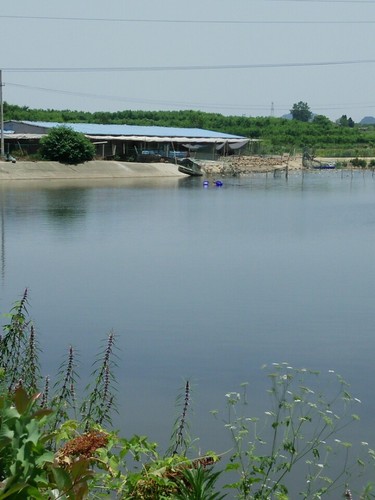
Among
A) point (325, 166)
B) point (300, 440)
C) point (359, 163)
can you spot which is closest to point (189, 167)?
point (325, 166)

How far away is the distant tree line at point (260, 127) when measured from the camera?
259ft

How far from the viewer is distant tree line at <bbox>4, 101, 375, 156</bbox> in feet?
259

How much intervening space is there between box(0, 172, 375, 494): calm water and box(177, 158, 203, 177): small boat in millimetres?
25968

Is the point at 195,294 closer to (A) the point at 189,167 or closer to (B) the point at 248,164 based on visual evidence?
(A) the point at 189,167

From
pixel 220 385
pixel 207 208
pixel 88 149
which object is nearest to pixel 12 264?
pixel 220 385

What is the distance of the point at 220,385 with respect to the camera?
340 inches

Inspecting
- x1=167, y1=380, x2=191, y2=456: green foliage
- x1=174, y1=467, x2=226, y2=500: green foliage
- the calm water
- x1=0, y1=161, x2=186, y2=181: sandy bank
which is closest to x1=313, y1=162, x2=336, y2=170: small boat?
x1=0, y1=161, x2=186, y2=181: sandy bank

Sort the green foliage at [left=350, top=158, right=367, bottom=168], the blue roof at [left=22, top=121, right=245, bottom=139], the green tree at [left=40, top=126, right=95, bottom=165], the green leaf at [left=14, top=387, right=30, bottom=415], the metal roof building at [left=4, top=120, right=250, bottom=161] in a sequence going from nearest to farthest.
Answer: the green leaf at [left=14, top=387, right=30, bottom=415], the green tree at [left=40, top=126, right=95, bottom=165], the metal roof building at [left=4, top=120, right=250, bottom=161], the blue roof at [left=22, top=121, right=245, bottom=139], the green foliage at [left=350, top=158, right=367, bottom=168]

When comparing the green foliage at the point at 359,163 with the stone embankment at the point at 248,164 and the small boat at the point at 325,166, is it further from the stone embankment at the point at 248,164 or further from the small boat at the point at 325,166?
the stone embankment at the point at 248,164

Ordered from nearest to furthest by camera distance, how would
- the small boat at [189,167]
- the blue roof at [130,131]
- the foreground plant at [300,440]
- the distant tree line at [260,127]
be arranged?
the foreground plant at [300,440]
the small boat at [189,167]
the blue roof at [130,131]
the distant tree line at [260,127]

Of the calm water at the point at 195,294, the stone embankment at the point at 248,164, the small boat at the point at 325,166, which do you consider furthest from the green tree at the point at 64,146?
the small boat at the point at 325,166

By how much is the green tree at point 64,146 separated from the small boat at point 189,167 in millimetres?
9396

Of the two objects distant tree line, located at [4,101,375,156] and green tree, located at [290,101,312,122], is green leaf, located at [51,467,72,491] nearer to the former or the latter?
distant tree line, located at [4,101,375,156]

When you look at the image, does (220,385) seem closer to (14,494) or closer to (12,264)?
(14,494)
